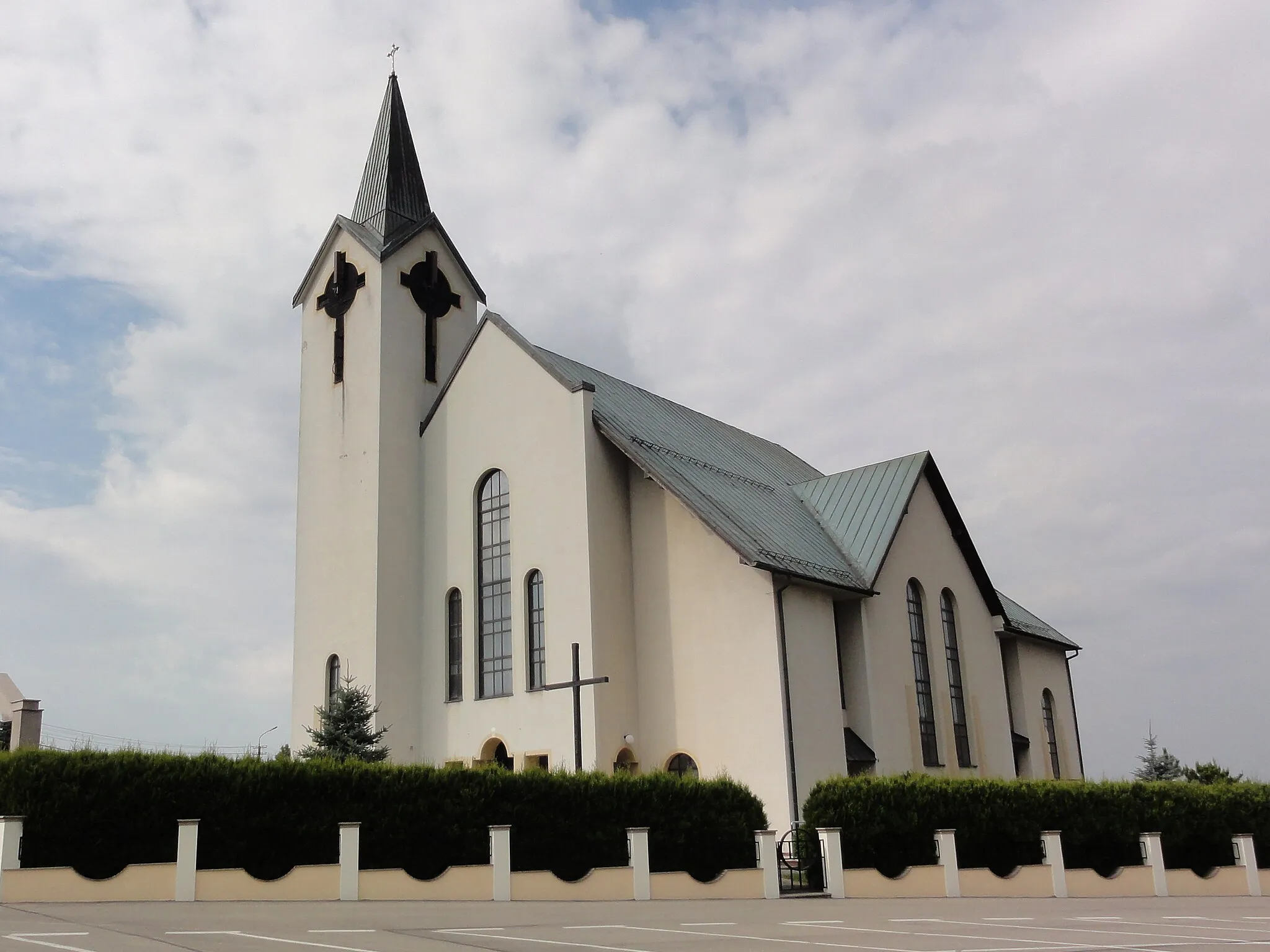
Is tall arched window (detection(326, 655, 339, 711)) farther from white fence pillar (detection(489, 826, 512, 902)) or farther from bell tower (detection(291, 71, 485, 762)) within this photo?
white fence pillar (detection(489, 826, 512, 902))

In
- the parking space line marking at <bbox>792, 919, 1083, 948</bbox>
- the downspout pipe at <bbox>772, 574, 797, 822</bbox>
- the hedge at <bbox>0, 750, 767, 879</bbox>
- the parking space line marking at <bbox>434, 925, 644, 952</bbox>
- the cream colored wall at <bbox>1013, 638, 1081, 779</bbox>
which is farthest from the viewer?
the cream colored wall at <bbox>1013, 638, 1081, 779</bbox>

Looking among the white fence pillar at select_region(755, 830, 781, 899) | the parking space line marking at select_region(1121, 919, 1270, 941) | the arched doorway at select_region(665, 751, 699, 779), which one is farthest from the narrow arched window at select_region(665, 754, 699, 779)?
the parking space line marking at select_region(1121, 919, 1270, 941)

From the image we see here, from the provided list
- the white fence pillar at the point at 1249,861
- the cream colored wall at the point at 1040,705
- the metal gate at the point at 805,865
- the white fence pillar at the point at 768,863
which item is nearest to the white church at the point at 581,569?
the cream colored wall at the point at 1040,705

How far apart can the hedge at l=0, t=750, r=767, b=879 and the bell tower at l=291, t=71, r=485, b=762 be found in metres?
8.96

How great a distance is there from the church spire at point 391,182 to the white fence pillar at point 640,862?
59.8ft

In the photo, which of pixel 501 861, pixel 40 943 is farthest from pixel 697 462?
pixel 40 943

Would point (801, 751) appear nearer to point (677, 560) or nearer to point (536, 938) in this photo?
point (677, 560)

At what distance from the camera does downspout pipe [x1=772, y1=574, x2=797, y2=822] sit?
22641 millimetres

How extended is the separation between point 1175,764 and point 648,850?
37.3 meters

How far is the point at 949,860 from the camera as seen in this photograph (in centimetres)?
1911

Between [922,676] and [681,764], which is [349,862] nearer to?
[681,764]

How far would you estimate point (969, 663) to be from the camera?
101ft

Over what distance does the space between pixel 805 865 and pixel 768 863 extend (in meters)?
1.52

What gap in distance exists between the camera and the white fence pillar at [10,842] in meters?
13.9
